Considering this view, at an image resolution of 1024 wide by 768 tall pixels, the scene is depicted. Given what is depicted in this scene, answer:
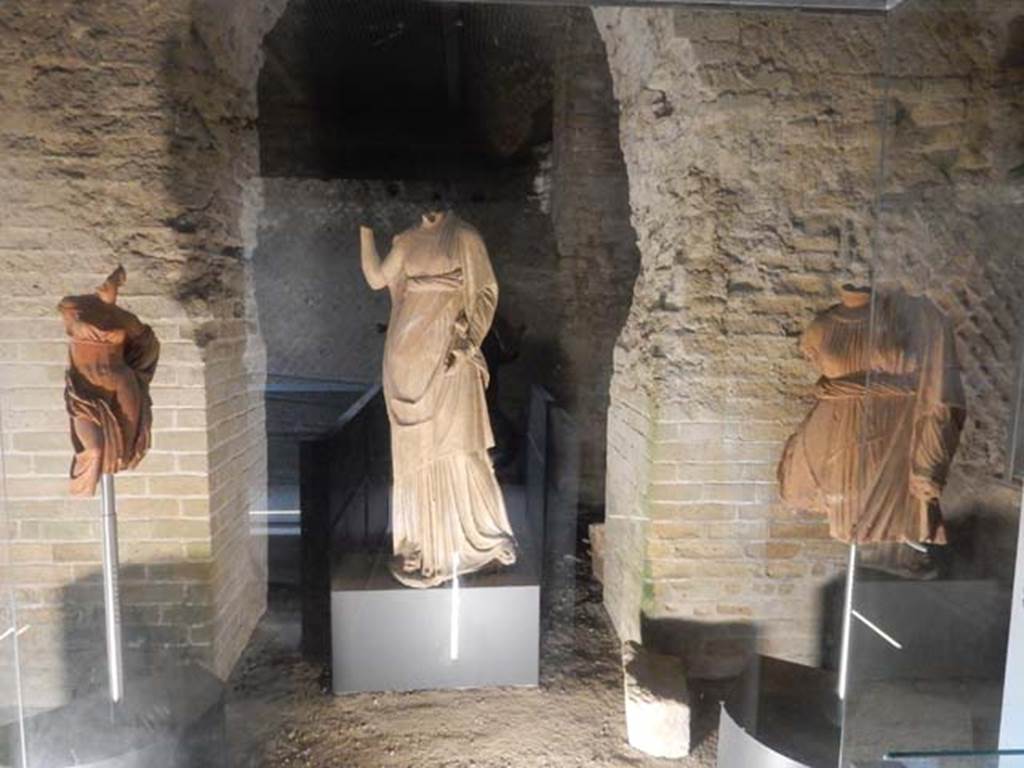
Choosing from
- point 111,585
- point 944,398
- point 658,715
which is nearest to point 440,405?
point 111,585

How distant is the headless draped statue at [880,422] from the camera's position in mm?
2025

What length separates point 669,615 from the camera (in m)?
3.52

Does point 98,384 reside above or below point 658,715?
above

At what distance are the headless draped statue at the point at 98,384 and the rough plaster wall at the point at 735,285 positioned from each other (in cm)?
224

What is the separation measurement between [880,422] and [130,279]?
2.97 m

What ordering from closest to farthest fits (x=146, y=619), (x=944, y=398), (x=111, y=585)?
(x=944, y=398) → (x=111, y=585) → (x=146, y=619)

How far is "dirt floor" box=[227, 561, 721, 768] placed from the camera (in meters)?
2.98

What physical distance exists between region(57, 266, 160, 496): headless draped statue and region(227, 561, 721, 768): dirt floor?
4.41 ft

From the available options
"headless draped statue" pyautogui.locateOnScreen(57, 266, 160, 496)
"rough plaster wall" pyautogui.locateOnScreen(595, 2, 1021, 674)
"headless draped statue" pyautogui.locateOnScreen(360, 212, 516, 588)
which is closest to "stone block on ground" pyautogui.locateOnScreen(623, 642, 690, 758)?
"rough plaster wall" pyautogui.locateOnScreen(595, 2, 1021, 674)

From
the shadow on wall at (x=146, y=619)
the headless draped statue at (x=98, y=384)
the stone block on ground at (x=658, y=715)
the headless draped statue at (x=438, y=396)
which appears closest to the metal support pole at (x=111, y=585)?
the headless draped statue at (x=98, y=384)

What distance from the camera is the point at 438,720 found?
3172 millimetres

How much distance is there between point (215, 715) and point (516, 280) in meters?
3.26

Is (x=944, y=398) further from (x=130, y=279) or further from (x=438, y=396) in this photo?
(x=130, y=279)

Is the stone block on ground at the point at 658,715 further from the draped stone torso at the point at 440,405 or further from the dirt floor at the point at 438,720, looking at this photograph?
the draped stone torso at the point at 440,405
